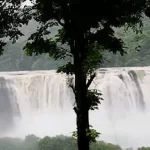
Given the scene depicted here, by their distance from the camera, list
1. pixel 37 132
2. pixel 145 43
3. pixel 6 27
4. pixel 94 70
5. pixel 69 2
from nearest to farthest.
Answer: pixel 69 2 < pixel 6 27 < pixel 94 70 < pixel 37 132 < pixel 145 43

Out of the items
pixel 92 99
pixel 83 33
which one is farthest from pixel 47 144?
pixel 83 33

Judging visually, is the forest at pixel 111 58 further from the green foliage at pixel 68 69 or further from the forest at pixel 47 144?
the green foliage at pixel 68 69

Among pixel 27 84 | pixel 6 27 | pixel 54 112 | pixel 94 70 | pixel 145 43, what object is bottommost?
pixel 94 70

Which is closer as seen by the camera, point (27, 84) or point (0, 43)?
point (0, 43)

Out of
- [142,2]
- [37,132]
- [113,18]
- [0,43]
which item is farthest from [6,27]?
[37,132]

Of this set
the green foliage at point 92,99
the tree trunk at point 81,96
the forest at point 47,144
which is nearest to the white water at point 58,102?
the forest at point 47,144

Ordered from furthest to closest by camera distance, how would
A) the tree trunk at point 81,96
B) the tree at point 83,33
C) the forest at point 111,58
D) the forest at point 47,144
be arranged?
the forest at point 111,58
the forest at point 47,144
the tree trunk at point 81,96
the tree at point 83,33

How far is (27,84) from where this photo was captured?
2798 centimetres

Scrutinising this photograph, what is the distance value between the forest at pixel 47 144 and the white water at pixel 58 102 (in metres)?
4.38

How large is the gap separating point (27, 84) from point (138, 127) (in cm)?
761

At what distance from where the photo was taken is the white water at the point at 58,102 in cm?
2727

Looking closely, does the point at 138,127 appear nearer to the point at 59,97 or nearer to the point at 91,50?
the point at 59,97

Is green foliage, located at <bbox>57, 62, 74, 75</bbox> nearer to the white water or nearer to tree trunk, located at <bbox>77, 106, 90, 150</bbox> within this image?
tree trunk, located at <bbox>77, 106, 90, 150</bbox>

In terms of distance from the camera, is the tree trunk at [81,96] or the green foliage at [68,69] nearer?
the tree trunk at [81,96]
